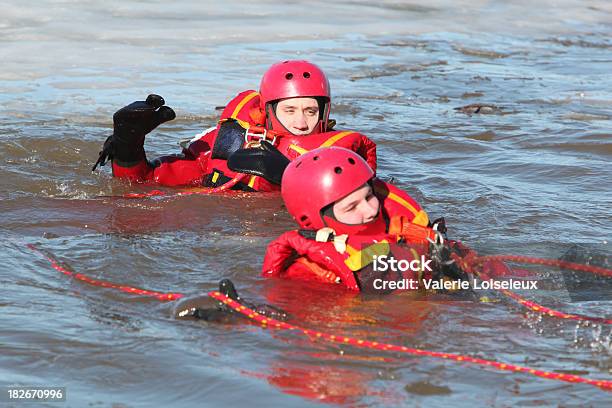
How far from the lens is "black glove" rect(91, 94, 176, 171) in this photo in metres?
8.12

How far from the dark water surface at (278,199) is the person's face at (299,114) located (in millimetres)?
550

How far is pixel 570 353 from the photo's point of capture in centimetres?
516

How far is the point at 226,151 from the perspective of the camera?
8.40 meters

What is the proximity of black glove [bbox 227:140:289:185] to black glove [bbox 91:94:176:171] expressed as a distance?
752 millimetres

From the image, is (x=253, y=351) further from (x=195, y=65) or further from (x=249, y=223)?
(x=195, y=65)

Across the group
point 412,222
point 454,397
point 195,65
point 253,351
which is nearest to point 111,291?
point 253,351

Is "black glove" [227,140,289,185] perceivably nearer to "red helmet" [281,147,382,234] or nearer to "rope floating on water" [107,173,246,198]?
"rope floating on water" [107,173,246,198]

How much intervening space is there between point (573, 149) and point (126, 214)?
14.9ft

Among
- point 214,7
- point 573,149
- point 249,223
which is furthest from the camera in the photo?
point 214,7

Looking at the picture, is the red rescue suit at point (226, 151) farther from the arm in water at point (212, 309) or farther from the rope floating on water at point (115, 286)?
the arm in water at point (212, 309)

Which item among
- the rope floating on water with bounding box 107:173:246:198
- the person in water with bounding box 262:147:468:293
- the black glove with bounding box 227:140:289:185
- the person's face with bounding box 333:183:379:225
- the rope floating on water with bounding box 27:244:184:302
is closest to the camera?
the rope floating on water with bounding box 27:244:184:302

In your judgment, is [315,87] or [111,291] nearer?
[111,291]

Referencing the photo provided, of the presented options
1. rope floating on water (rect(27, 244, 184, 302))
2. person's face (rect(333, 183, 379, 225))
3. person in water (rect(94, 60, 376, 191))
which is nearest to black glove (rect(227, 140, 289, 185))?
person in water (rect(94, 60, 376, 191))

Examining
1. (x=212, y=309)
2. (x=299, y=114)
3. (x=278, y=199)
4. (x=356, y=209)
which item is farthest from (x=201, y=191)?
(x=212, y=309)
